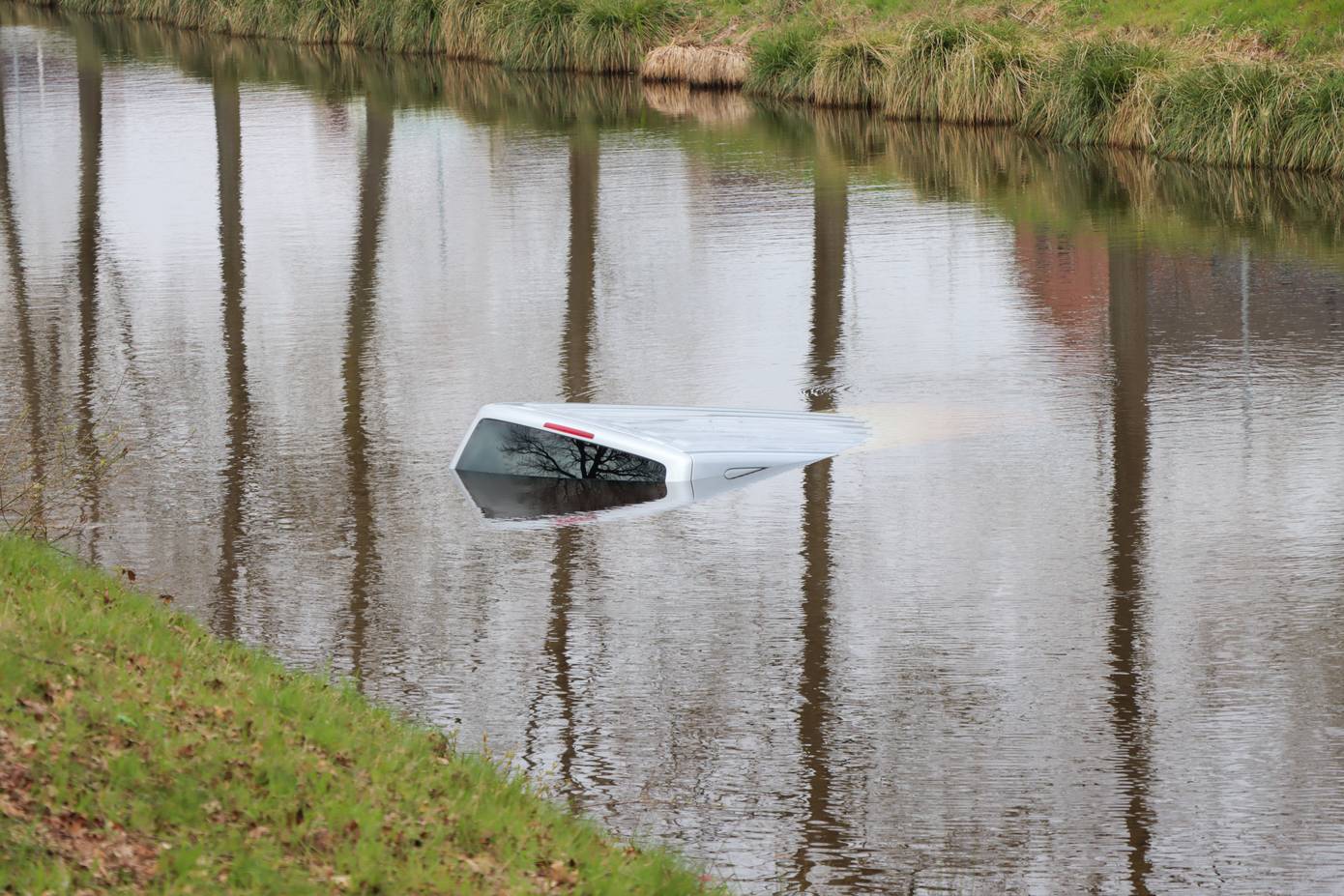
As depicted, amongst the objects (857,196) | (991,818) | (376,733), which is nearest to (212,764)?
(376,733)

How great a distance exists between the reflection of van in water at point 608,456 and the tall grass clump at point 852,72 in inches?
747

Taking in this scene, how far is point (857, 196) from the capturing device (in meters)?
26.3

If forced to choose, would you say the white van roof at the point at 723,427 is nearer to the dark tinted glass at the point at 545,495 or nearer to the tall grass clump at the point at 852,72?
the dark tinted glass at the point at 545,495

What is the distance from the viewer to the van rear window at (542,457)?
14.4 m

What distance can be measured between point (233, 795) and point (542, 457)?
25.3 ft

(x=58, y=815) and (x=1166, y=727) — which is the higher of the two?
(x=58, y=815)

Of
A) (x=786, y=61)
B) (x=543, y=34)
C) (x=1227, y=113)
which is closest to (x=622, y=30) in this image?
(x=543, y=34)

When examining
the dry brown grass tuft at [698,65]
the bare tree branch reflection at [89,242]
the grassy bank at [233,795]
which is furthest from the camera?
the dry brown grass tuft at [698,65]

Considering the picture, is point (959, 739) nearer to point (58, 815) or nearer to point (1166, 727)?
point (1166, 727)

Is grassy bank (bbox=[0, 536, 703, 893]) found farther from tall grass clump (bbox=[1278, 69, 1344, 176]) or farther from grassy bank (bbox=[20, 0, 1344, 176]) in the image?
grassy bank (bbox=[20, 0, 1344, 176])

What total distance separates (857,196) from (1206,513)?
1377cm

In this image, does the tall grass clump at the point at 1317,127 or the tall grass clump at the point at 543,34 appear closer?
the tall grass clump at the point at 1317,127

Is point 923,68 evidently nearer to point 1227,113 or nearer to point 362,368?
point 1227,113

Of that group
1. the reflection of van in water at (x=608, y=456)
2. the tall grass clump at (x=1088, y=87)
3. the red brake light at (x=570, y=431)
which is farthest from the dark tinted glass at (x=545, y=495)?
the tall grass clump at (x=1088, y=87)
